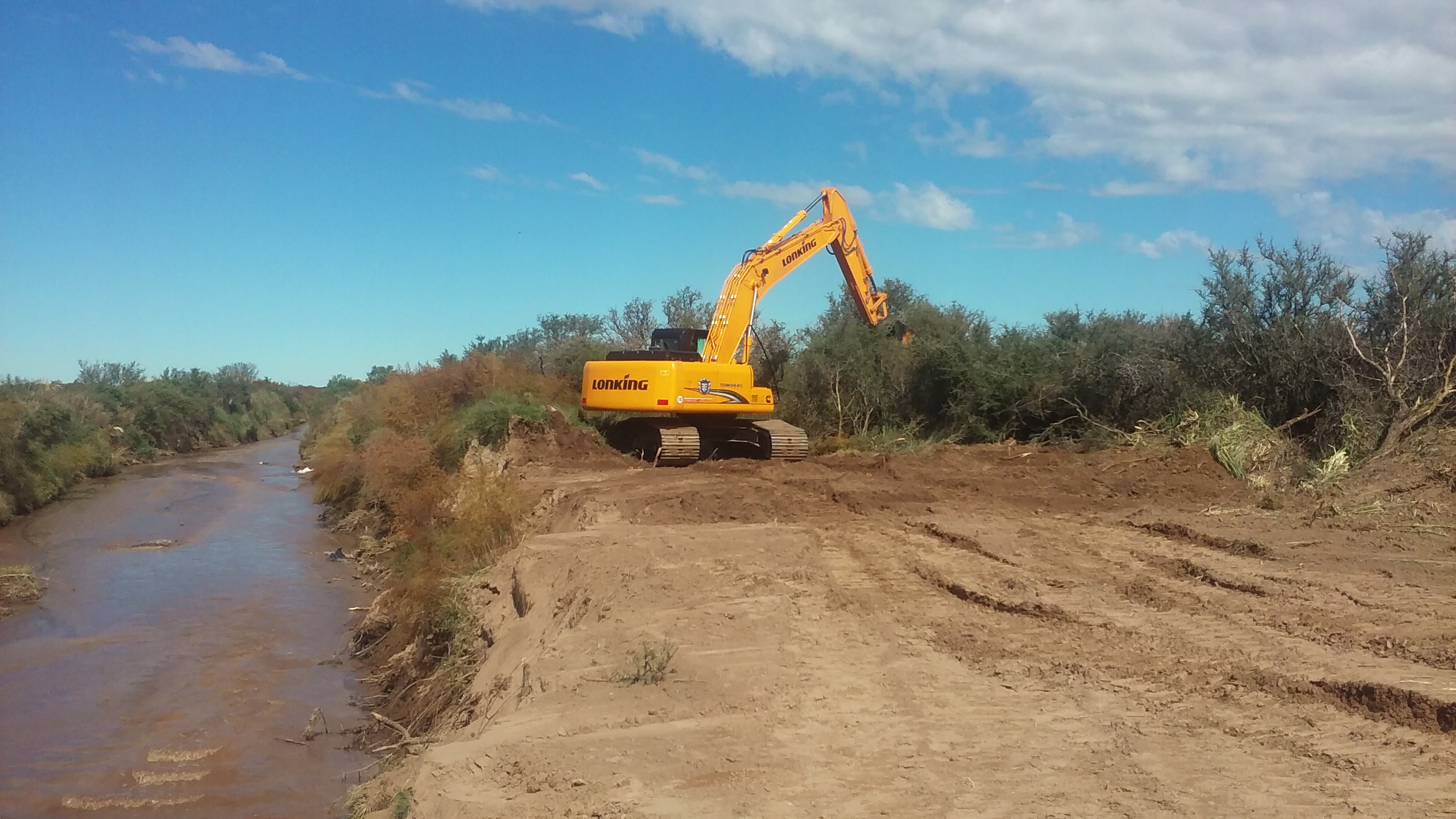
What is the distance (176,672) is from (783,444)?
1013 cm

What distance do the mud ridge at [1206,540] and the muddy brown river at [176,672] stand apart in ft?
28.5

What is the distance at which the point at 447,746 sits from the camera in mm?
6980

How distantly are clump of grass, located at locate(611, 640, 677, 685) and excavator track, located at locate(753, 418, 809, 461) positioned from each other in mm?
11615

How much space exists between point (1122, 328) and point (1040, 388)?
6.16ft

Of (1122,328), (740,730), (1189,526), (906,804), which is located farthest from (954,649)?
(1122,328)

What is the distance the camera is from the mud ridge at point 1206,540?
33.7 ft

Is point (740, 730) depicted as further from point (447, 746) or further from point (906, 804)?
point (447, 746)

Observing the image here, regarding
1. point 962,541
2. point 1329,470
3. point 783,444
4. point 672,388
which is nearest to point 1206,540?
Answer: point 962,541

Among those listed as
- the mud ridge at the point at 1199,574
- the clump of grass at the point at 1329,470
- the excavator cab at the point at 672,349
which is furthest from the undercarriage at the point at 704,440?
the mud ridge at the point at 1199,574

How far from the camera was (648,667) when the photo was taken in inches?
283

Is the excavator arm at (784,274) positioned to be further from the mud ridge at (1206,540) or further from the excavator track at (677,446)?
the mud ridge at (1206,540)

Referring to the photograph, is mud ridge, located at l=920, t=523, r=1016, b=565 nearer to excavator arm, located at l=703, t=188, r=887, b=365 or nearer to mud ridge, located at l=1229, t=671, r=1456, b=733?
mud ridge, located at l=1229, t=671, r=1456, b=733

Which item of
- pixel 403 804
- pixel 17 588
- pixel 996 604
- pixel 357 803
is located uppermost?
pixel 996 604

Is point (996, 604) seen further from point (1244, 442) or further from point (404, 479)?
point (404, 479)
